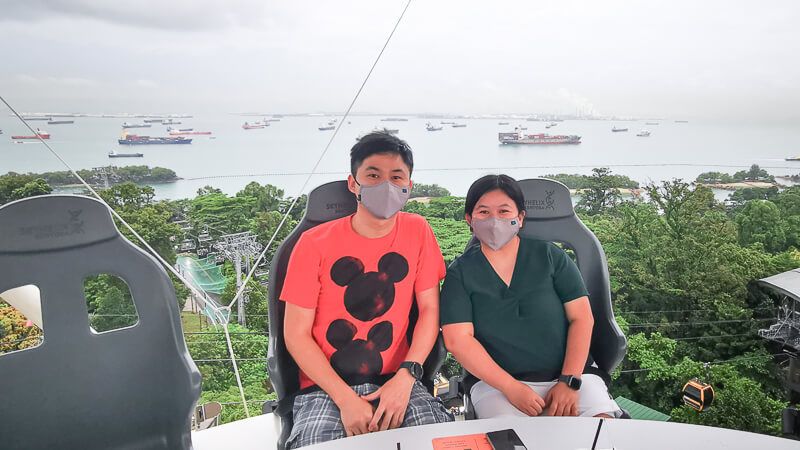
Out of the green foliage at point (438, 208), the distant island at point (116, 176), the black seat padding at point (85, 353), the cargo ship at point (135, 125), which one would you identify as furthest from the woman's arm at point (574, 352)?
the cargo ship at point (135, 125)

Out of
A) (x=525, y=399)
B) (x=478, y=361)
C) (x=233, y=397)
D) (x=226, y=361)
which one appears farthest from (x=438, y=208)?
(x=233, y=397)

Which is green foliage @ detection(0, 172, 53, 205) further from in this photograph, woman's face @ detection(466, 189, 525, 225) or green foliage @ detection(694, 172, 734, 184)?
green foliage @ detection(694, 172, 734, 184)

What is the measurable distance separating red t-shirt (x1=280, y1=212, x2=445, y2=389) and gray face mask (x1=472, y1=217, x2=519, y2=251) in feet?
0.66

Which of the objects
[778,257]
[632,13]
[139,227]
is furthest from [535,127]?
[139,227]

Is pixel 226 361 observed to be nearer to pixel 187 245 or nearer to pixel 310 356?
pixel 187 245

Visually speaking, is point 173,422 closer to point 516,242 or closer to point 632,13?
point 516,242

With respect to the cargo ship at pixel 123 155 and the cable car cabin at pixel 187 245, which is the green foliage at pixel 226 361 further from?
the cargo ship at pixel 123 155

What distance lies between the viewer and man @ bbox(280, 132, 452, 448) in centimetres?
135

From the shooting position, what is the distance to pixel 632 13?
2.76 metres

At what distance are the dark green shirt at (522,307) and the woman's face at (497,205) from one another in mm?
142

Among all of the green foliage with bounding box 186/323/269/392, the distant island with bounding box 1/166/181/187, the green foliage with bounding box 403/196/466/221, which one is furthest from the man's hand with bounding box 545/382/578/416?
the distant island with bounding box 1/166/181/187

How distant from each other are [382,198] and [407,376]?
53 cm

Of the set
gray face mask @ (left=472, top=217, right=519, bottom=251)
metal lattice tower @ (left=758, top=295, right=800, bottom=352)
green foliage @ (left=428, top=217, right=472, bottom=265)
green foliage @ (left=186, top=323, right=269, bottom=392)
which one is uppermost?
gray face mask @ (left=472, top=217, right=519, bottom=251)

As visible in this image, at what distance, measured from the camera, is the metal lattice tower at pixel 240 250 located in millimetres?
2859
